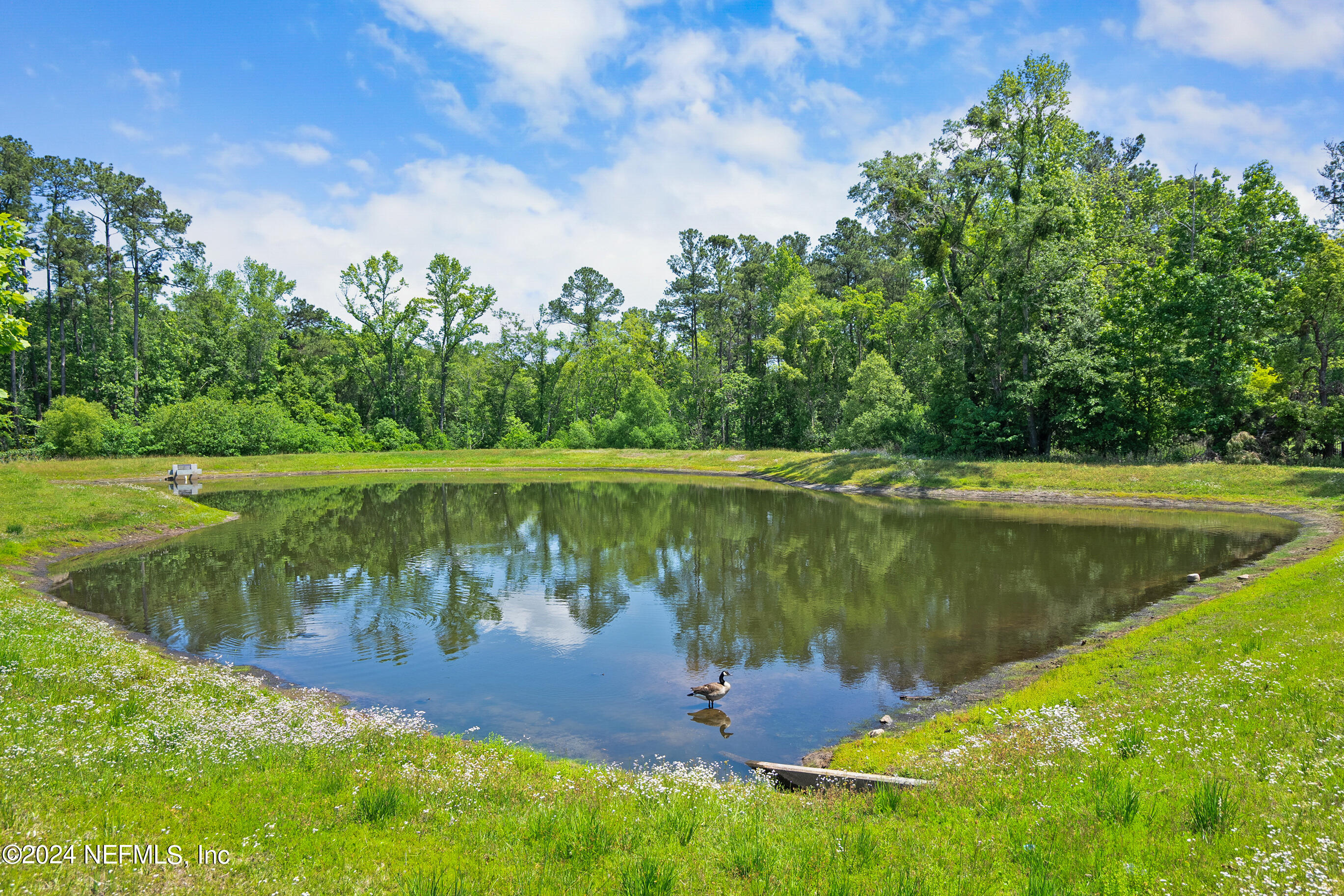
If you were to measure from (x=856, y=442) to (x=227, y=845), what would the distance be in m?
54.4

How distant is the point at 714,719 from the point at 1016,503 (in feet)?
111

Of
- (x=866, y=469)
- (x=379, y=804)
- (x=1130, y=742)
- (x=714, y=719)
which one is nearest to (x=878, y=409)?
(x=866, y=469)

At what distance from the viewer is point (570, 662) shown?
14938 mm

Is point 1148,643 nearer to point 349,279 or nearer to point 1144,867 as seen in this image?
point 1144,867

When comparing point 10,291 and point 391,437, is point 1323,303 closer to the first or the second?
point 10,291

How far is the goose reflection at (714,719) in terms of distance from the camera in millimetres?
11489

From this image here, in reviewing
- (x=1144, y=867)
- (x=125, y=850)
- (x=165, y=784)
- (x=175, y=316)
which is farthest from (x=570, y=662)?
(x=175, y=316)

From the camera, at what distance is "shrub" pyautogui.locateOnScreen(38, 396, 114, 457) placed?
58.2 metres

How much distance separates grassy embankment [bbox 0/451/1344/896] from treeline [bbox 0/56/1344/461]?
33213mm

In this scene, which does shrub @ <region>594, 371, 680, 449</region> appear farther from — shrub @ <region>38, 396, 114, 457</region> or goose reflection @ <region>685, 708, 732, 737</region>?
goose reflection @ <region>685, 708, 732, 737</region>

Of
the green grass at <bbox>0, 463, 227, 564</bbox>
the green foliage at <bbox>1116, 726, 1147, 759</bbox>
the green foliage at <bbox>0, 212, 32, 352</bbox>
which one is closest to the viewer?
the green foliage at <bbox>1116, 726, 1147, 759</bbox>

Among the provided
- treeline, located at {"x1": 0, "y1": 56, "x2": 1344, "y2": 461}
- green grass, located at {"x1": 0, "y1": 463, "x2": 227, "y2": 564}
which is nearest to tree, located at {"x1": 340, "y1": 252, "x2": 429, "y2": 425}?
treeline, located at {"x1": 0, "y1": 56, "x2": 1344, "y2": 461}

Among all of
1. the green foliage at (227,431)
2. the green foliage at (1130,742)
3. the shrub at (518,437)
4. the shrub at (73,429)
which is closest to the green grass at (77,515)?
the shrub at (73,429)

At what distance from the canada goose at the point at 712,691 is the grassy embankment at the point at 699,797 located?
2702mm
